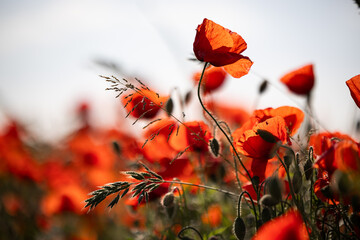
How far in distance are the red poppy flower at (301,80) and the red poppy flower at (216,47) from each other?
49 centimetres

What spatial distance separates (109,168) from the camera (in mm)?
2822

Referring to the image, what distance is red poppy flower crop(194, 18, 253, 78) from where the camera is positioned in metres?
0.80

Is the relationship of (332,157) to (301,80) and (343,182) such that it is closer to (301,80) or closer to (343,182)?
(343,182)

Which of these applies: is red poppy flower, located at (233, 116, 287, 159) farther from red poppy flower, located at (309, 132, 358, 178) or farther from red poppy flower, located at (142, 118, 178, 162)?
red poppy flower, located at (142, 118, 178, 162)

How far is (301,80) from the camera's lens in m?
1.26

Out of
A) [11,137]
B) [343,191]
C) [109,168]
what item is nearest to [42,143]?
[11,137]

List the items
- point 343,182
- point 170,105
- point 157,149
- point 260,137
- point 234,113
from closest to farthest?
point 343,182, point 260,137, point 170,105, point 157,149, point 234,113

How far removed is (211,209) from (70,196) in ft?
3.43

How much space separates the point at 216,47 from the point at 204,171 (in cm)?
62

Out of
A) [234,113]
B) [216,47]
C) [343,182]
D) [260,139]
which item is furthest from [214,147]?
[234,113]

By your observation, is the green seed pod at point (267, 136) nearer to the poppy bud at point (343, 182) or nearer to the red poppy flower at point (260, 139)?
the red poppy flower at point (260, 139)

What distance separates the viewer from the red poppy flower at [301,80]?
4.10ft

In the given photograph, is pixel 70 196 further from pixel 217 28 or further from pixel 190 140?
pixel 217 28

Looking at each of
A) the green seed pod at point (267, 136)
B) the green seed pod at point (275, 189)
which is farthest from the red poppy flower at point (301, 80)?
the green seed pod at point (275, 189)
